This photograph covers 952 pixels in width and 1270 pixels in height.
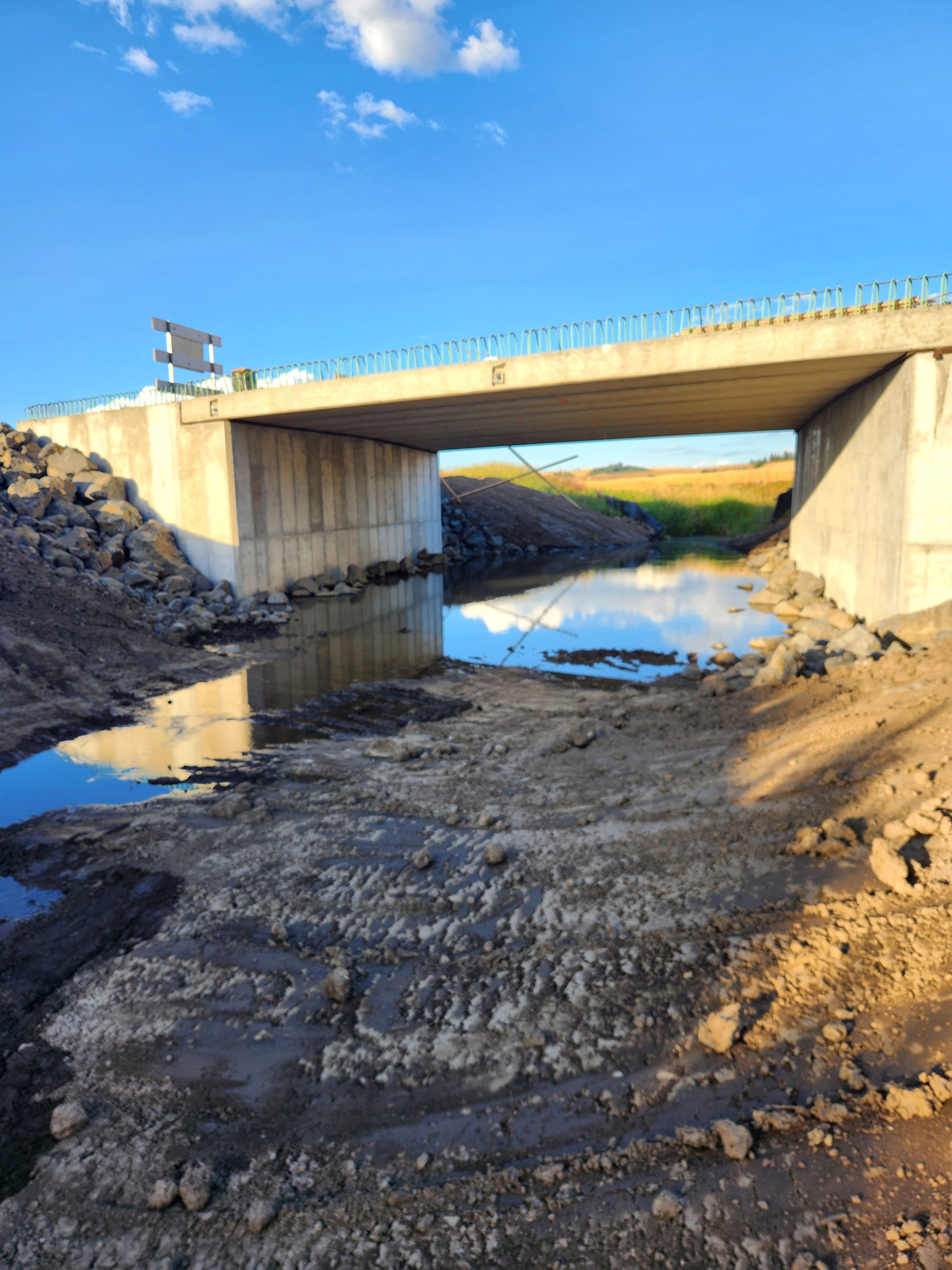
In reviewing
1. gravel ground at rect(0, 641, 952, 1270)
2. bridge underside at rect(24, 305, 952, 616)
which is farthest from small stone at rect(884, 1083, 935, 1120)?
bridge underside at rect(24, 305, 952, 616)

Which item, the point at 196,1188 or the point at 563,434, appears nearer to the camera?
the point at 196,1188

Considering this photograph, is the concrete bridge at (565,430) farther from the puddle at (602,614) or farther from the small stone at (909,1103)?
the small stone at (909,1103)

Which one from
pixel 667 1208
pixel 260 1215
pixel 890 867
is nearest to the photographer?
pixel 667 1208

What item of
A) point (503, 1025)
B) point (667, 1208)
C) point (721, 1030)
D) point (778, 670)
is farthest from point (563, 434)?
point (667, 1208)

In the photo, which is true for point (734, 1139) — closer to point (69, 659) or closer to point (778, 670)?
point (778, 670)

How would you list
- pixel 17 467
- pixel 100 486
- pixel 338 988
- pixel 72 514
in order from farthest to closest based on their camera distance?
pixel 100 486, pixel 17 467, pixel 72 514, pixel 338 988

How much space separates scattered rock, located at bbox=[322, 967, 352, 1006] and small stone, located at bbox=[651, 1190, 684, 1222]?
6.13 feet

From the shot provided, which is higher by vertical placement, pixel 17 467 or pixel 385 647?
pixel 17 467

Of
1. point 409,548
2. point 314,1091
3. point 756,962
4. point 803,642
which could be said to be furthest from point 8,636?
point 409,548

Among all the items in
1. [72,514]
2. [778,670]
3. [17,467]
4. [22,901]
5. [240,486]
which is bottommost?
[22,901]

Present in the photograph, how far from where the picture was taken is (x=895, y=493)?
1237 cm

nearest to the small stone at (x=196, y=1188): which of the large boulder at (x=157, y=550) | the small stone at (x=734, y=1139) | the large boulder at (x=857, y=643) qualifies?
the small stone at (x=734, y=1139)

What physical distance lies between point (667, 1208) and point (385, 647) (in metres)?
13.0

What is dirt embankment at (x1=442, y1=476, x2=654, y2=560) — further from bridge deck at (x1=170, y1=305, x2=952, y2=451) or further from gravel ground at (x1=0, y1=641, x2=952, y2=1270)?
gravel ground at (x1=0, y1=641, x2=952, y2=1270)
